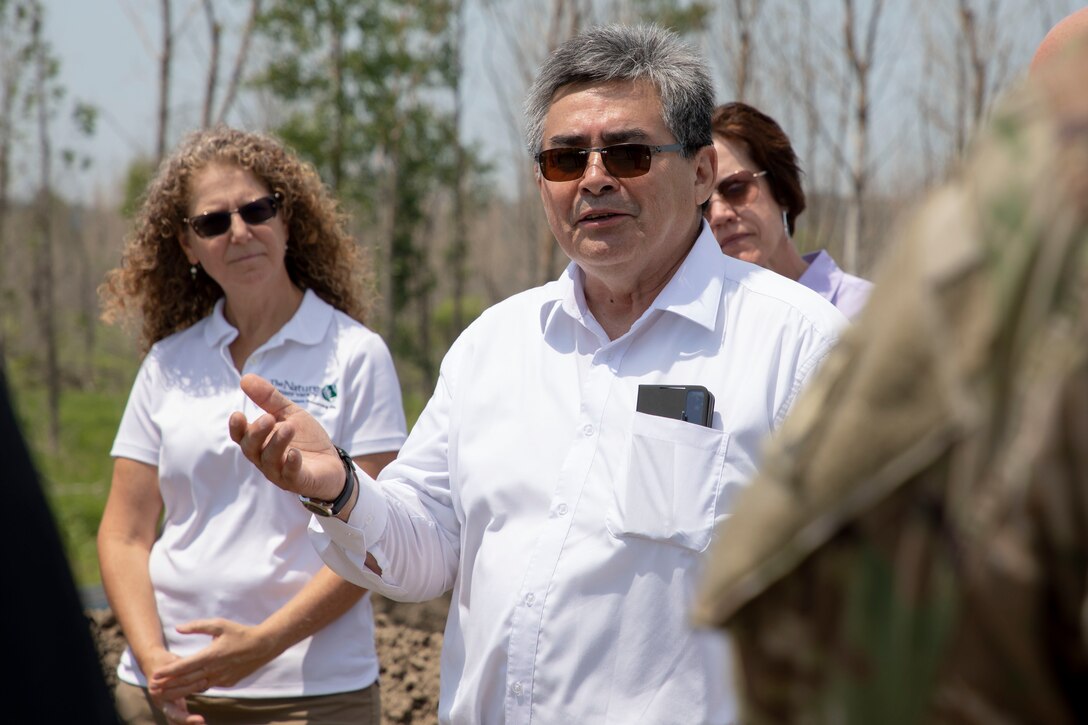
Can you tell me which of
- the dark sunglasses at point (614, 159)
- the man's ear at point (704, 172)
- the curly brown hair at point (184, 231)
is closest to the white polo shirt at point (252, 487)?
the curly brown hair at point (184, 231)

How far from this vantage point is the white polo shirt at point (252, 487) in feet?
9.63

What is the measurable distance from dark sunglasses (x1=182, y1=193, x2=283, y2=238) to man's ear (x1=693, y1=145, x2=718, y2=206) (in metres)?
1.38

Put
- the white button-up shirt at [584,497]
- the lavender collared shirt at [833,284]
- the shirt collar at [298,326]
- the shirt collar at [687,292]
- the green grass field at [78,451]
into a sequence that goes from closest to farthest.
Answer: the white button-up shirt at [584,497] → the shirt collar at [687,292] → the shirt collar at [298,326] → the lavender collared shirt at [833,284] → the green grass field at [78,451]

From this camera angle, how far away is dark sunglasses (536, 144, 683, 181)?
2.47 m

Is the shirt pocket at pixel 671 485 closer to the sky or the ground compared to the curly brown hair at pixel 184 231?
closer to the ground

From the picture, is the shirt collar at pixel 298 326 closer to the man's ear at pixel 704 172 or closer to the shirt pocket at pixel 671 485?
the man's ear at pixel 704 172

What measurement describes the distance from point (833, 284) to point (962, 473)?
3304 mm

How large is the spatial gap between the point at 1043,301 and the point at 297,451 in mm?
1688

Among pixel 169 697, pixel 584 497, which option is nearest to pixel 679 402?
pixel 584 497

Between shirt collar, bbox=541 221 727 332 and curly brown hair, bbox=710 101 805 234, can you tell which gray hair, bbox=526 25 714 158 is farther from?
curly brown hair, bbox=710 101 805 234

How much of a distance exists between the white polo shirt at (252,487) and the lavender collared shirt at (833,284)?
5.20 feet

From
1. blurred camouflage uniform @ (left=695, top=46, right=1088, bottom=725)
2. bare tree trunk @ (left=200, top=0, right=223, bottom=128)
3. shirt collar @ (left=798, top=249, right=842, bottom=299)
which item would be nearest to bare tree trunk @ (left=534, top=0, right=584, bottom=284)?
bare tree trunk @ (left=200, top=0, right=223, bottom=128)

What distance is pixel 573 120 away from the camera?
8.29ft

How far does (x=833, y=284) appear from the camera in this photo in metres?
3.86
